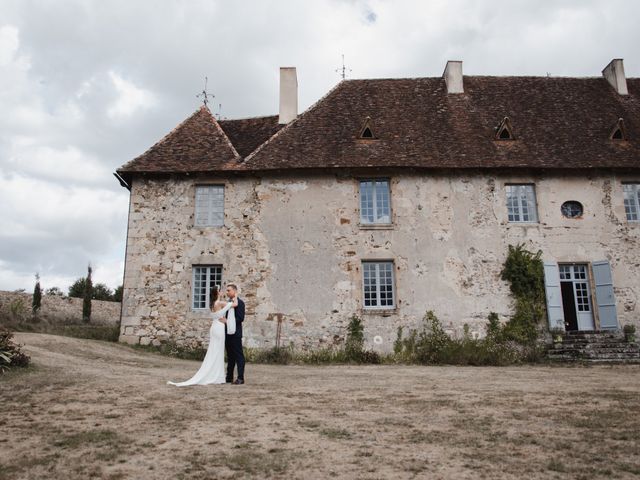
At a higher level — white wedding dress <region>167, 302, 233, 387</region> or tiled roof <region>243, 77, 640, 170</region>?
tiled roof <region>243, 77, 640, 170</region>

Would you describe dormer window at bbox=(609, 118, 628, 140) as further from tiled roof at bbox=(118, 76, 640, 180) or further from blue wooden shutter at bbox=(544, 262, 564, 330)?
blue wooden shutter at bbox=(544, 262, 564, 330)

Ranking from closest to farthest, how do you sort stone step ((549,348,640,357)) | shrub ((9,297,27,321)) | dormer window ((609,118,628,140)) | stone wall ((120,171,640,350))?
stone step ((549,348,640,357)) < stone wall ((120,171,640,350)) < dormer window ((609,118,628,140)) < shrub ((9,297,27,321))

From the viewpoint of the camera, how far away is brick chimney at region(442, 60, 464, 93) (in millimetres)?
18547

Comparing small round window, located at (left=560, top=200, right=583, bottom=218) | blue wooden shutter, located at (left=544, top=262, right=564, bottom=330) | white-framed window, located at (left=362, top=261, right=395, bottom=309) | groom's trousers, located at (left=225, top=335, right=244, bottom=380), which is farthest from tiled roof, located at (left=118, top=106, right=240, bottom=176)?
small round window, located at (left=560, top=200, right=583, bottom=218)

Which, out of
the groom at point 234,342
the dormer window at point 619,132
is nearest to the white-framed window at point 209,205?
the groom at point 234,342

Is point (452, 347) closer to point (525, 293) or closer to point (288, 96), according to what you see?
point (525, 293)

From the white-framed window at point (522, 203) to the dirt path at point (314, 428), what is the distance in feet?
24.4

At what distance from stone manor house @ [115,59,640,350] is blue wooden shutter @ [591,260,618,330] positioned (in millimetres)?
41

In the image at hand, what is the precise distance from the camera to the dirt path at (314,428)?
4121mm

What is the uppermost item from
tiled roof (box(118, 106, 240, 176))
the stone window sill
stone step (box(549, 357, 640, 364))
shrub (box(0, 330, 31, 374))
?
tiled roof (box(118, 106, 240, 176))

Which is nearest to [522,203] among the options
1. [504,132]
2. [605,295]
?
[504,132]

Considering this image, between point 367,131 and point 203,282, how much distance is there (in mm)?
7047

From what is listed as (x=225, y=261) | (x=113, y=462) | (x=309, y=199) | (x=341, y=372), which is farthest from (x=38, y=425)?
(x=309, y=199)

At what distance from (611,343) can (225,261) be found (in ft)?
36.6
